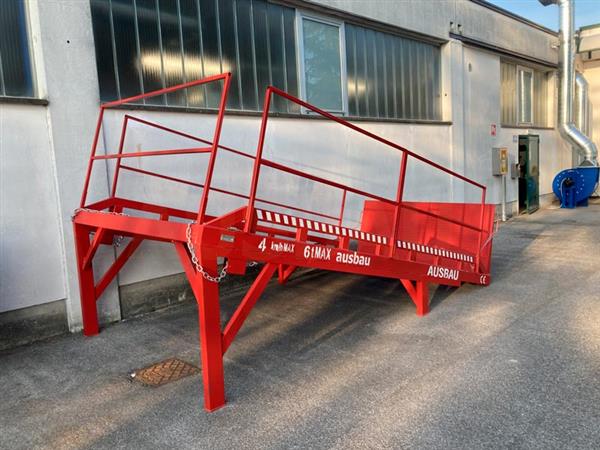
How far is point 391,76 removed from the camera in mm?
9297

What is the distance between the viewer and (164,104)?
5992 millimetres

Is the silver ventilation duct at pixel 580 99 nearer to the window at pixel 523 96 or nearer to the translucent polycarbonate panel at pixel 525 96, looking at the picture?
the window at pixel 523 96

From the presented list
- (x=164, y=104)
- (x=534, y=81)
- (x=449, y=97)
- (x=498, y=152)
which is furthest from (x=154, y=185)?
(x=534, y=81)

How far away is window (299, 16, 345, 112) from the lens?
7656mm

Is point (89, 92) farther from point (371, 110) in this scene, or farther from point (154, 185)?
point (371, 110)

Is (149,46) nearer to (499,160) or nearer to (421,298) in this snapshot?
(421,298)

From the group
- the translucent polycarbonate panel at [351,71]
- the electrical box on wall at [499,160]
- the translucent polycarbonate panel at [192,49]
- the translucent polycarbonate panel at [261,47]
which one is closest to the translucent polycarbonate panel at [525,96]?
the electrical box on wall at [499,160]

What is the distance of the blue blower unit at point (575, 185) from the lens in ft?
44.9

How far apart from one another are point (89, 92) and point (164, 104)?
0.95 metres

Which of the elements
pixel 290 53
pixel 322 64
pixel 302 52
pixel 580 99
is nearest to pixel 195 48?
pixel 290 53

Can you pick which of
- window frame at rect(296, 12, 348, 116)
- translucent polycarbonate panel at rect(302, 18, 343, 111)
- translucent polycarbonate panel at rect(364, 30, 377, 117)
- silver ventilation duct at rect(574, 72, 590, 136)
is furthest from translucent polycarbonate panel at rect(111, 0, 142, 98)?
silver ventilation duct at rect(574, 72, 590, 136)

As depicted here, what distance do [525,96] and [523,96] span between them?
17 cm

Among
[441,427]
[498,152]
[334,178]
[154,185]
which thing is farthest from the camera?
[498,152]

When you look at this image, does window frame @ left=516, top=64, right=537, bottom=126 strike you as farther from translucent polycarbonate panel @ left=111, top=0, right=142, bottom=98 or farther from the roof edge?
translucent polycarbonate panel @ left=111, top=0, right=142, bottom=98
